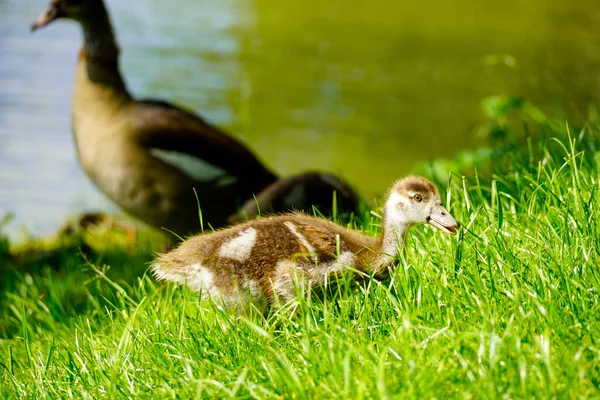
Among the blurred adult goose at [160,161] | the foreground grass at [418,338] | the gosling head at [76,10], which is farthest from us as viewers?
the gosling head at [76,10]

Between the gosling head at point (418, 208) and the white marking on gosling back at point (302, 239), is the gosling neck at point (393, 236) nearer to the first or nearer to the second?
the gosling head at point (418, 208)

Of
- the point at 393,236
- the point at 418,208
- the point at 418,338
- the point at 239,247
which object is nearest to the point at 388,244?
the point at 393,236

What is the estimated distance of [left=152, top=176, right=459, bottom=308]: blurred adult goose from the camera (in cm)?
375

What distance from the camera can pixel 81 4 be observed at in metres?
7.96

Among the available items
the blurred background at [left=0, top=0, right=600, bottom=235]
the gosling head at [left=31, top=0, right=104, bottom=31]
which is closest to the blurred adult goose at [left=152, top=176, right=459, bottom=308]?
the gosling head at [left=31, top=0, right=104, bottom=31]

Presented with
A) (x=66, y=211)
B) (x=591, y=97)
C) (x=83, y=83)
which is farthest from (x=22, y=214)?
(x=591, y=97)

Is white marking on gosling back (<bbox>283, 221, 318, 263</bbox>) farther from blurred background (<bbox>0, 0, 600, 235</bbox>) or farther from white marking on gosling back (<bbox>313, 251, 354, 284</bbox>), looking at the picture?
blurred background (<bbox>0, 0, 600, 235</bbox>)

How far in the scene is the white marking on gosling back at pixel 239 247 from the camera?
150 inches

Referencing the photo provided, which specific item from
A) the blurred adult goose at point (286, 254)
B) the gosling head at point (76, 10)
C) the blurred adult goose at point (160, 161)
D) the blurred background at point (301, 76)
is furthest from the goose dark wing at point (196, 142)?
the blurred adult goose at point (286, 254)

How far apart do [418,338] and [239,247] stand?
3.11 feet

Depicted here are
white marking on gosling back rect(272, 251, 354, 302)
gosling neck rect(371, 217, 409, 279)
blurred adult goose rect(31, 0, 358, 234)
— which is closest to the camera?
white marking on gosling back rect(272, 251, 354, 302)

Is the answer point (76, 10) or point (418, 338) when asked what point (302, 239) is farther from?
point (76, 10)

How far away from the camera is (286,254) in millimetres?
3785

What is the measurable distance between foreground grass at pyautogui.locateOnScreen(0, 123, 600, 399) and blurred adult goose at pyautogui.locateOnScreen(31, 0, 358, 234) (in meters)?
2.84
